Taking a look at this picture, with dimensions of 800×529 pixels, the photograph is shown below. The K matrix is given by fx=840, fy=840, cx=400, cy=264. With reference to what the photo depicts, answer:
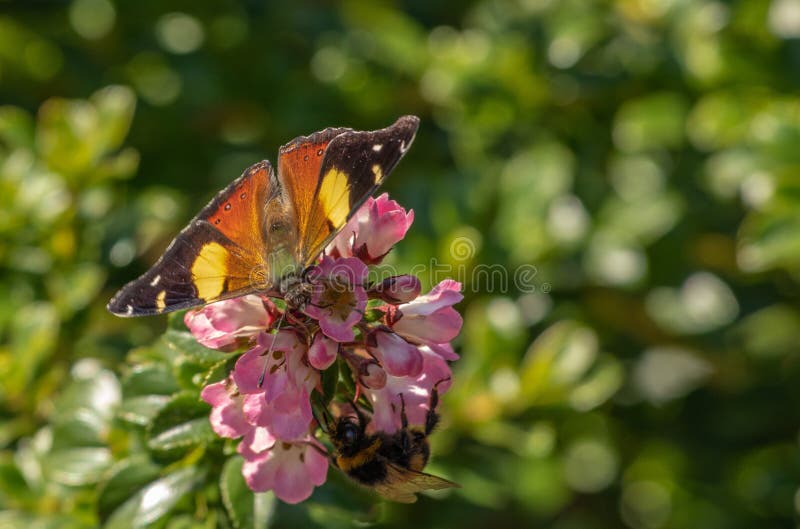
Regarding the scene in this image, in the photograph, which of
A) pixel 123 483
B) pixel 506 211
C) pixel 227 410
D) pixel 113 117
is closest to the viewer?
pixel 227 410

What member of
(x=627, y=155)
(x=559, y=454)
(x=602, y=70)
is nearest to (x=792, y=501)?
(x=559, y=454)

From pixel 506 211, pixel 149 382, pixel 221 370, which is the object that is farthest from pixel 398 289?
pixel 506 211

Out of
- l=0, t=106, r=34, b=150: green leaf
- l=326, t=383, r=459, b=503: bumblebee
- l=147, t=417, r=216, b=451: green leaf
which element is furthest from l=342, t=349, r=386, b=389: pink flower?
l=0, t=106, r=34, b=150: green leaf

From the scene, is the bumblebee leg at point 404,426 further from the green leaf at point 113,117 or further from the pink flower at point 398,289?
the green leaf at point 113,117

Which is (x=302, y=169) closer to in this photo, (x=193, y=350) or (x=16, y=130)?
(x=193, y=350)

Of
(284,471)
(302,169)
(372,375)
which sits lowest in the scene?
(284,471)

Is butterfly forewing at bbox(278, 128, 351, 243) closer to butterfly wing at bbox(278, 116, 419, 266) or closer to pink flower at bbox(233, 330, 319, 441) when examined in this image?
butterfly wing at bbox(278, 116, 419, 266)

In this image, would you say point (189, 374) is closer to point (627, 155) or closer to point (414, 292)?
point (414, 292)

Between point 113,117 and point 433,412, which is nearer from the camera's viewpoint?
point 433,412
